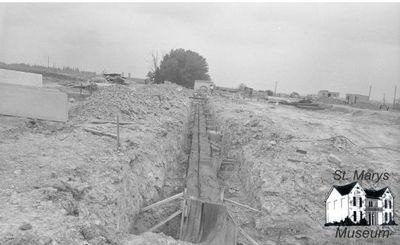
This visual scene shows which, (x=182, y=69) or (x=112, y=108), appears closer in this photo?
(x=112, y=108)

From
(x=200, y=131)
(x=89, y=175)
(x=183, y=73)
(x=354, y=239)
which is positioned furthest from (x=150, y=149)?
(x=183, y=73)

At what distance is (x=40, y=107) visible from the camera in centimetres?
937

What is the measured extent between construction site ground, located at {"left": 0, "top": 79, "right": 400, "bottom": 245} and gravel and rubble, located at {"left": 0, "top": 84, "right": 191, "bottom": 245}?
2 centimetres

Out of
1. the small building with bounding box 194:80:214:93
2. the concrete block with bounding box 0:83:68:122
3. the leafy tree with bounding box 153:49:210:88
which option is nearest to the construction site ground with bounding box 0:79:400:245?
the concrete block with bounding box 0:83:68:122

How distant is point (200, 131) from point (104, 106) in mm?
7418

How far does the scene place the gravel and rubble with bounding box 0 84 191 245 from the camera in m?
3.99

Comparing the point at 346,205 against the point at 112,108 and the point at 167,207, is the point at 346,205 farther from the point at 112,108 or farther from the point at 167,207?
the point at 112,108

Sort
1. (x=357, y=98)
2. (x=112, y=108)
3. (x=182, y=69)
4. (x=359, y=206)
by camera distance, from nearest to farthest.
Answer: (x=359, y=206)
(x=112, y=108)
(x=357, y=98)
(x=182, y=69)

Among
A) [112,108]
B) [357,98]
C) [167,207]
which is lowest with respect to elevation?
[167,207]

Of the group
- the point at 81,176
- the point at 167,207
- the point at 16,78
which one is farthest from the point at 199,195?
the point at 16,78

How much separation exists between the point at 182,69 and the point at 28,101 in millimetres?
48605

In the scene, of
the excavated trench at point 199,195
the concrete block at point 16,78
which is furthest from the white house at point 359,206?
the concrete block at point 16,78

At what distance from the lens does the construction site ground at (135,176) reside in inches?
171

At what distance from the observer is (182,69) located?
57094mm
